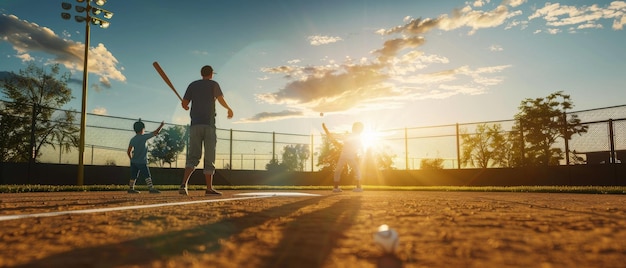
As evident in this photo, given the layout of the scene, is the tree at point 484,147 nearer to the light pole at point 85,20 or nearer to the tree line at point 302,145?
the tree line at point 302,145

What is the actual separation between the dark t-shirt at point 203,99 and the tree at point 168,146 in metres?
11.5

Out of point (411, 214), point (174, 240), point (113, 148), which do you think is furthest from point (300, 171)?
point (174, 240)

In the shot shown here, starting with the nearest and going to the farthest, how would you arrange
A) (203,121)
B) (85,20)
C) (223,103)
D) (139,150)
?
1. (203,121)
2. (223,103)
3. (139,150)
4. (85,20)

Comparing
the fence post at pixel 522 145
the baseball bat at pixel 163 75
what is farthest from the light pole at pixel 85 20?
the fence post at pixel 522 145

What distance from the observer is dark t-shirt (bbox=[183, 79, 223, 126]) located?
7.23 m

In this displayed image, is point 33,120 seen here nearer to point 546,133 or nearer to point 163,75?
point 163,75

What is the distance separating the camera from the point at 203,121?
7.21m

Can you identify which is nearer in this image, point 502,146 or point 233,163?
point 233,163

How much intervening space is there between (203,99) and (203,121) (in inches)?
14.9

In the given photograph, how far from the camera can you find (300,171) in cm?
2305

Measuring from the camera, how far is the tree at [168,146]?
740 inches

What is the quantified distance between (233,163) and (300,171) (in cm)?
419

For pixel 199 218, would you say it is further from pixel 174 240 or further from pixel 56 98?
pixel 56 98

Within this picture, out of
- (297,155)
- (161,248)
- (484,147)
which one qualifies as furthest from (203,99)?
(484,147)
